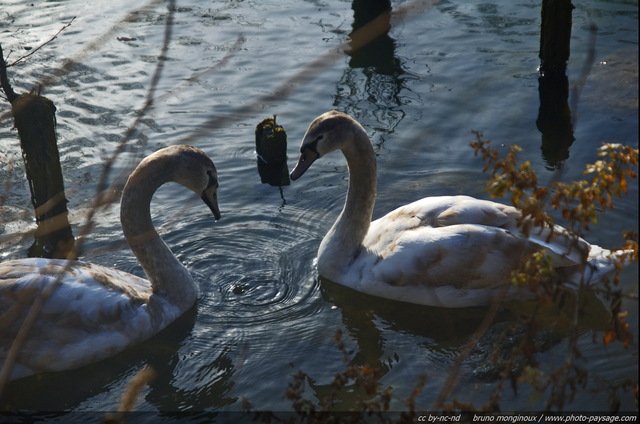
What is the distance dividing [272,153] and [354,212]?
2300 millimetres

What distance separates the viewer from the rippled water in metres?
6.26

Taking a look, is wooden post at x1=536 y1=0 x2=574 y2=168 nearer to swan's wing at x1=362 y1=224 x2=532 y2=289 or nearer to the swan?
the swan

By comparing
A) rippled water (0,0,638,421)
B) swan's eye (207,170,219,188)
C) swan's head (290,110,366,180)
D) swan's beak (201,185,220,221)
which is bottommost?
rippled water (0,0,638,421)

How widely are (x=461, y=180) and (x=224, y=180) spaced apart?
280 cm

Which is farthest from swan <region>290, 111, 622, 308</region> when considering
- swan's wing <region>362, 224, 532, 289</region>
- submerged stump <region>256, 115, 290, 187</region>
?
submerged stump <region>256, 115, 290, 187</region>

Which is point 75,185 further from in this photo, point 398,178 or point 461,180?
point 461,180

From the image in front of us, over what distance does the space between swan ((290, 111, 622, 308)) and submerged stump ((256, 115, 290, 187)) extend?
6.43ft

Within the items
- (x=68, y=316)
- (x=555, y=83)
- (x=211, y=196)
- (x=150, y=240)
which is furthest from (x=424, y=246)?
(x=555, y=83)

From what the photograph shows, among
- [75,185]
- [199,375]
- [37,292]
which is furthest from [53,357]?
[75,185]

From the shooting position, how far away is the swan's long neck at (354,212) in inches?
292

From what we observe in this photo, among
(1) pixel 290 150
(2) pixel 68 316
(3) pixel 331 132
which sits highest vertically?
(3) pixel 331 132

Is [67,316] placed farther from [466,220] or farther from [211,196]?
[466,220]

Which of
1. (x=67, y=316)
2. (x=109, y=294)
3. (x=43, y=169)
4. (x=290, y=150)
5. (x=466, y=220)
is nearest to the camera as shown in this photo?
(x=67, y=316)

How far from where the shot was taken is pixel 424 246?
6.79 m
